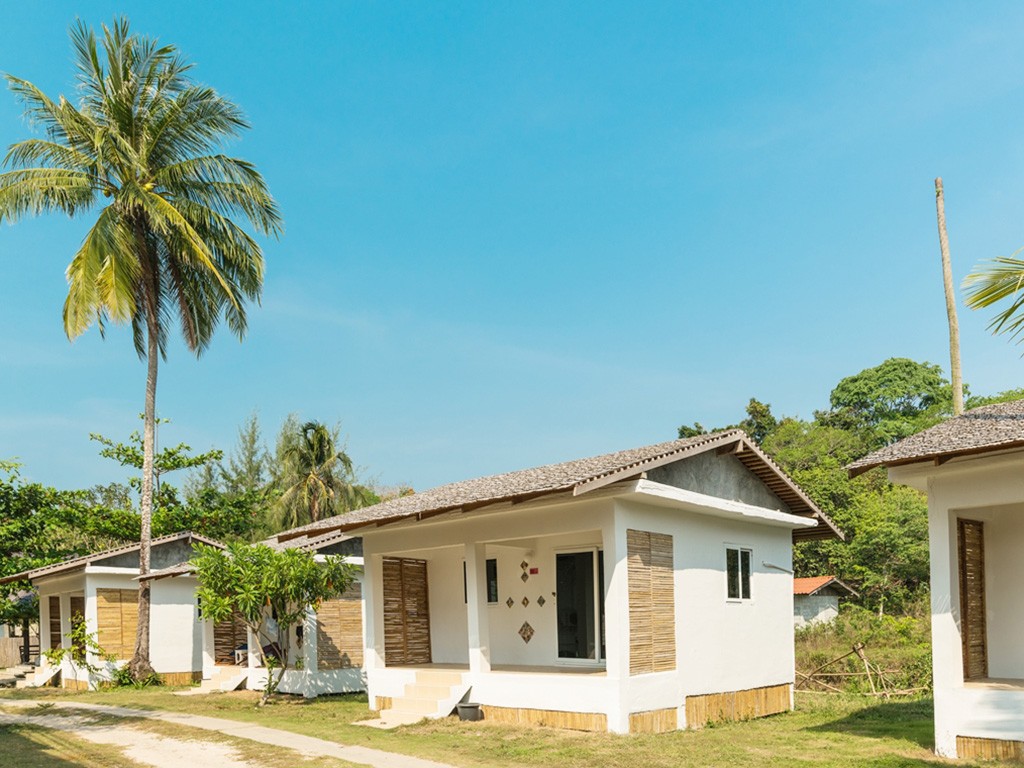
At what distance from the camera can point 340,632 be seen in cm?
2138

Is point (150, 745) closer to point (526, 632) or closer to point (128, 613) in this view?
point (526, 632)

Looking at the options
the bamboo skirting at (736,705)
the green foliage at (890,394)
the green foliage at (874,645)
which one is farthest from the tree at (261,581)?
the green foliage at (890,394)

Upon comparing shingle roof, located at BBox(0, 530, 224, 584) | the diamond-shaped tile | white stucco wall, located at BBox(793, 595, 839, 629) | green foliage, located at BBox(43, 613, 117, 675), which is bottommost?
white stucco wall, located at BBox(793, 595, 839, 629)

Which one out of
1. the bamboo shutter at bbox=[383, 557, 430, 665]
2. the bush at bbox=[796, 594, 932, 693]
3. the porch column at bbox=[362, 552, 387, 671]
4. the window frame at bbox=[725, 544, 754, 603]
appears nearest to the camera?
the window frame at bbox=[725, 544, 754, 603]

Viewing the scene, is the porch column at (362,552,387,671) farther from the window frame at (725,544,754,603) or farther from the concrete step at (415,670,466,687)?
the window frame at (725,544,754,603)

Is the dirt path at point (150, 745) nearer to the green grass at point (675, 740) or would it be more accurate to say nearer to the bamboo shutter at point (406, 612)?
the green grass at point (675, 740)

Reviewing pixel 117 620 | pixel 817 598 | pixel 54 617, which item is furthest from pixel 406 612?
pixel 817 598

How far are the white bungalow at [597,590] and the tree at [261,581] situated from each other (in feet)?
1.91

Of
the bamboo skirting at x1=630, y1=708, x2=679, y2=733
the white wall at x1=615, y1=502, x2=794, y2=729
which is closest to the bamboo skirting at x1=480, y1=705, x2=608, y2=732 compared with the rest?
the bamboo skirting at x1=630, y1=708, x2=679, y2=733

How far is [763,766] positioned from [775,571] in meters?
6.69

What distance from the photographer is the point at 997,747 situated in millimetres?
10711

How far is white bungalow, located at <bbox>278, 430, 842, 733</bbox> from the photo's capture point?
44.8ft

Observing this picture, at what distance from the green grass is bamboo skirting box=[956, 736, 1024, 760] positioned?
333 mm

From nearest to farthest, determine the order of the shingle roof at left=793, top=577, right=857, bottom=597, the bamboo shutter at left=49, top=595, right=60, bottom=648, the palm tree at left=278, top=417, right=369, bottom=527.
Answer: the bamboo shutter at left=49, top=595, right=60, bottom=648, the shingle roof at left=793, top=577, right=857, bottom=597, the palm tree at left=278, top=417, right=369, bottom=527
